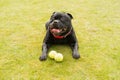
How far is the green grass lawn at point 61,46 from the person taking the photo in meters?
3.45

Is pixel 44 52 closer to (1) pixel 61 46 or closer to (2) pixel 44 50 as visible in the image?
(2) pixel 44 50

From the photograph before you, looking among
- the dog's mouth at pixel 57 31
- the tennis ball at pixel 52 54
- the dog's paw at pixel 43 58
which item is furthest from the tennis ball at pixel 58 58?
the dog's mouth at pixel 57 31

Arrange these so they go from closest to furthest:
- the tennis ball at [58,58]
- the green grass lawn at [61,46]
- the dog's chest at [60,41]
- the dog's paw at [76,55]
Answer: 1. the green grass lawn at [61,46]
2. the tennis ball at [58,58]
3. the dog's paw at [76,55]
4. the dog's chest at [60,41]

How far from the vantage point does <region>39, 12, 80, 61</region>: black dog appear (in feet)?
12.5

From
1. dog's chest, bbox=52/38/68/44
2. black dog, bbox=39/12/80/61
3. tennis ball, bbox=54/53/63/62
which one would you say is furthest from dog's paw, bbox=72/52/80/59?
dog's chest, bbox=52/38/68/44

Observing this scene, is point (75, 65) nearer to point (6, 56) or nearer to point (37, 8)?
point (6, 56)

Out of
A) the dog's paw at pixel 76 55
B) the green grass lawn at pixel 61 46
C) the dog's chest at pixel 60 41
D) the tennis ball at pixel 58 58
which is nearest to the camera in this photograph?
the green grass lawn at pixel 61 46

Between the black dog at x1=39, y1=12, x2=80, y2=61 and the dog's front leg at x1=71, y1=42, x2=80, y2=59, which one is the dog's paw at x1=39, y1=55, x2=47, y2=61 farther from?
the dog's front leg at x1=71, y1=42, x2=80, y2=59

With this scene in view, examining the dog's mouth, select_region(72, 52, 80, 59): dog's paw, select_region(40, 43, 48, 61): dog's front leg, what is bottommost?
select_region(72, 52, 80, 59): dog's paw

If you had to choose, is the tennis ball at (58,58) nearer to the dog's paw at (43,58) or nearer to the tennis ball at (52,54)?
the tennis ball at (52,54)

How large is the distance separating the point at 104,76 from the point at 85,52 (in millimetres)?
727

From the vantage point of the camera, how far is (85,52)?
4.00 metres

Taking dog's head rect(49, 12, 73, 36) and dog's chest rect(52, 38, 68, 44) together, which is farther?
dog's chest rect(52, 38, 68, 44)

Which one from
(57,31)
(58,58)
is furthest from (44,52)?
(57,31)
